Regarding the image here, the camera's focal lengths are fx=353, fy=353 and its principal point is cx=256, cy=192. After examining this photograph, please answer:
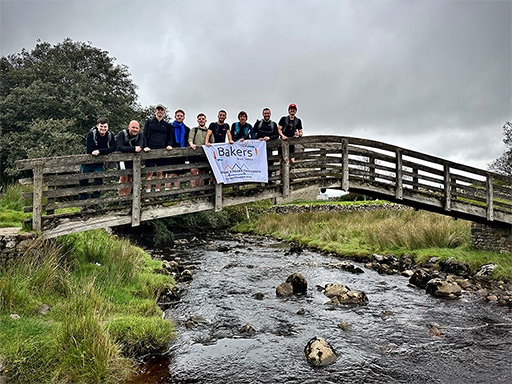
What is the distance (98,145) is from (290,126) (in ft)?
17.1

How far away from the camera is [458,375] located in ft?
→ 16.2

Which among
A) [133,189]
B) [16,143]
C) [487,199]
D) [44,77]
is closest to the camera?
[133,189]

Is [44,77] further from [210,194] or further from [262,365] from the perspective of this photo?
[262,365]

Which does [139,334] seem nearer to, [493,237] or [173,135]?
[173,135]

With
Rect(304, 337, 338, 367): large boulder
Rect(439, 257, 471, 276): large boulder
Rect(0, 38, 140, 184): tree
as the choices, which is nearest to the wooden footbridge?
Rect(439, 257, 471, 276): large boulder

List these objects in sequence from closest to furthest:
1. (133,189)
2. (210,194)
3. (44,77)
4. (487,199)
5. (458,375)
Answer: (458,375)
(133,189)
(210,194)
(487,199)
(44,77)

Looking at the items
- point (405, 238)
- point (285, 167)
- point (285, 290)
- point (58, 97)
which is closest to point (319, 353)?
point (285, 290)

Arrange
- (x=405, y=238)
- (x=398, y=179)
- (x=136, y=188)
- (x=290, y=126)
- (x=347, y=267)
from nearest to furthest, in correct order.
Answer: (x=136, y=188), (x=290, y=126), (x=398, y=179), (x=347, y=267), (x=405, y=238)

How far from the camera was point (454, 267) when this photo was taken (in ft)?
36.2

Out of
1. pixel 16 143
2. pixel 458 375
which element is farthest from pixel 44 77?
pixel 458 375

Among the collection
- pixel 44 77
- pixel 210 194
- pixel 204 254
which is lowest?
pixel 204 254

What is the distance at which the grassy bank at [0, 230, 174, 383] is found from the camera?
4.22 m

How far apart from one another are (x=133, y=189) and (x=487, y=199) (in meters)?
11.3

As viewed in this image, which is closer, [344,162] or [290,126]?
[290,126]
